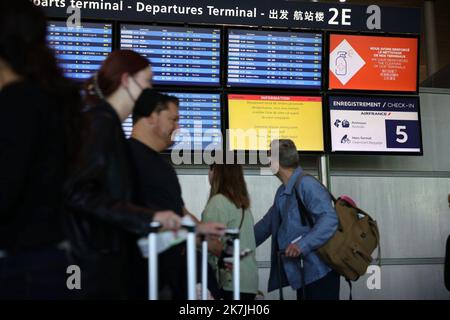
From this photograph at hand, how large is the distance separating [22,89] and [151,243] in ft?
1.98

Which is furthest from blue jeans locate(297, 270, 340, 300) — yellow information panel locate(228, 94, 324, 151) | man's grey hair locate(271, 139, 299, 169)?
yellow information panel locate(228, 94, 324, 151)

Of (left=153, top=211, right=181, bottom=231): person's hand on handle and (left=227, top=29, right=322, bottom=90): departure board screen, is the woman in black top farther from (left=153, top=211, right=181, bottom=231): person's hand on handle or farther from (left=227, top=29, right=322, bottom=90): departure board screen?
(left=227, top=29, right=322, bottom=90): departure board screen

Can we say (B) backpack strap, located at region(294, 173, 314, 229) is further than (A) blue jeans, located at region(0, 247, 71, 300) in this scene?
Yes

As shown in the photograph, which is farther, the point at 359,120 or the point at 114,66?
the point at 359,120

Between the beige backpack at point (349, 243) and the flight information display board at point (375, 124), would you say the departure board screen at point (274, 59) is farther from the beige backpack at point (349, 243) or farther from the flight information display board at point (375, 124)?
the beige backpack at point (349, 243)

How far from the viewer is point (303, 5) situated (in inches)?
248

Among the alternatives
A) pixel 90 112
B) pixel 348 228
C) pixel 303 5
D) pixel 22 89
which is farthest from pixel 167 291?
pixel 303 5

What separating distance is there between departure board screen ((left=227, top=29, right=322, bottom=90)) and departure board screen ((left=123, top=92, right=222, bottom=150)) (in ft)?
0.91

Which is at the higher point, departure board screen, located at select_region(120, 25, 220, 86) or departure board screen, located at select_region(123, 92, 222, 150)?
departure board screen, located at select_region(120, 25, 220, 86)

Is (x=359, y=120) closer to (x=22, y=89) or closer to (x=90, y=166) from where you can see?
(x=90, y=166)

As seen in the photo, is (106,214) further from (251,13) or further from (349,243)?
(251,13)

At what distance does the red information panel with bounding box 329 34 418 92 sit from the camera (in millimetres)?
6270

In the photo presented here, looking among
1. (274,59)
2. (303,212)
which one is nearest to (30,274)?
(303,212)

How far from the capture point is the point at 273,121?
6035 mm
